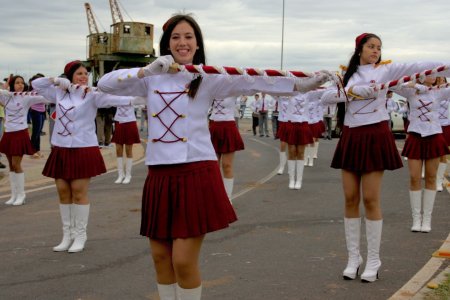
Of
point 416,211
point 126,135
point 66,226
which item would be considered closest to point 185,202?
point 66,226

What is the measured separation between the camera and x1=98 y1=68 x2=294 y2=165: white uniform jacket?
156 inches

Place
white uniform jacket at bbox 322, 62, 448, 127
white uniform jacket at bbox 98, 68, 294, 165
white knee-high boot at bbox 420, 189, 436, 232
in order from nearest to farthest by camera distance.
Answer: white uniform jacket at bbox 98, 68, 294, 165 → white uniform jacket at bbox 322, 62, 448, 127 → white knee-high boot at bbox 420, 189, 436, 232

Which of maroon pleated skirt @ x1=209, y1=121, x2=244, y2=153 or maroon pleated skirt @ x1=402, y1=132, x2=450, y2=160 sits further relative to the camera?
maroon pleated skirt @ x1=209, y1=121, x2=244, y2=153

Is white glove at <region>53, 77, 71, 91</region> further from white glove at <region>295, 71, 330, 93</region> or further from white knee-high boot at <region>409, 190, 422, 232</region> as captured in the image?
white knee-high boot at <region>409, 190, 422, 232</region>

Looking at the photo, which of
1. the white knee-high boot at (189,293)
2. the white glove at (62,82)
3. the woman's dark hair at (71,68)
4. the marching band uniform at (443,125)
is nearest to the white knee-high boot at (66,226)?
the white glove at (62,82)

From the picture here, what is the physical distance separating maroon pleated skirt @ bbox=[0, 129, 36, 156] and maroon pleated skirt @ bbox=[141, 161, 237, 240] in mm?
6730

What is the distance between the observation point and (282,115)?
13.6 metres

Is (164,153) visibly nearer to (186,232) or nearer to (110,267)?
(186,232)

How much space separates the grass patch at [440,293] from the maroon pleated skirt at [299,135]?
7.41m

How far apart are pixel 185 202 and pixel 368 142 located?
252cm

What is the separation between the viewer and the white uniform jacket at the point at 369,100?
5742 millimetres

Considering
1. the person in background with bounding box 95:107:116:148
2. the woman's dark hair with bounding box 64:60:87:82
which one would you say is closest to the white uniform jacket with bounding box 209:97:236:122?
the woman's dark hair with bounding box 64:60:87:82

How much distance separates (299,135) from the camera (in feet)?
41.7

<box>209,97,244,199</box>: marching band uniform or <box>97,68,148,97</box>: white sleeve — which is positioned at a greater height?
<box>97,68,148,97</box>: white sleeve
